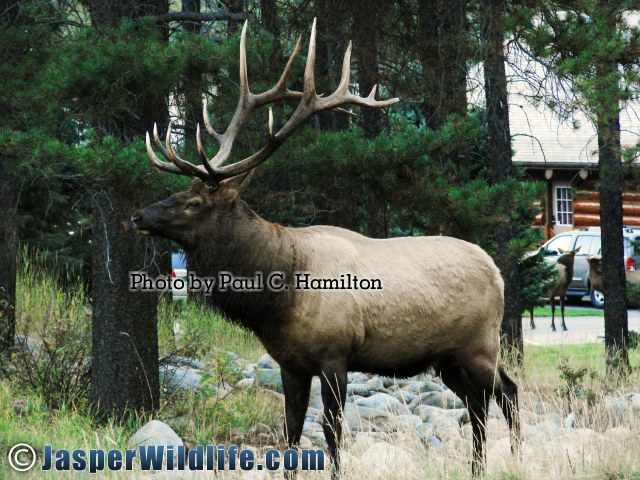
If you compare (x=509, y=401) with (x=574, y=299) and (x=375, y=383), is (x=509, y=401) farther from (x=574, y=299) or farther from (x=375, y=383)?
(x=574, y=299)

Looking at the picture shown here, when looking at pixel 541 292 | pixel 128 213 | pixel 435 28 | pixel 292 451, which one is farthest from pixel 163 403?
pixel 541 292

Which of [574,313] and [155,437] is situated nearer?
[155,437]

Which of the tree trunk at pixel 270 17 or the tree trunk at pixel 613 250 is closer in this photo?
the tree trunk at pixel 270 17

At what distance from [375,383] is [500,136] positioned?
3118 millimetres

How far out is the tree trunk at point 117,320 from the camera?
7.61 m

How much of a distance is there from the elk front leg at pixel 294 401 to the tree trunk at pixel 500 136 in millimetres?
2995

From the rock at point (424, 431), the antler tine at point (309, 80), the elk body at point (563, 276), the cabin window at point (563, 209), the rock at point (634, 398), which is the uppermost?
the cabin window at point (563, 209)

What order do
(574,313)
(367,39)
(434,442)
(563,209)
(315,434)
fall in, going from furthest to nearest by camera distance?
(563,209), (574,313), (367,39), (315,434), (434,442)

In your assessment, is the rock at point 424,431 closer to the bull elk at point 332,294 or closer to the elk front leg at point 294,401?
the bull elk at point 332,294

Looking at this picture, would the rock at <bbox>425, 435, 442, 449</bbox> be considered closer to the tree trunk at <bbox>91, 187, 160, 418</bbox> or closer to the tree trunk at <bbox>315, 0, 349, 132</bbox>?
the tree trunk at <bbox>91, 187, 160, 418</bbox>

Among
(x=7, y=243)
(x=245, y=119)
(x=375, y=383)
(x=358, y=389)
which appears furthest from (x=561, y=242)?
(x=245, y=119)

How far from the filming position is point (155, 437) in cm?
685

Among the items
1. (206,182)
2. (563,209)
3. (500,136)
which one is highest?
A: (563,209)

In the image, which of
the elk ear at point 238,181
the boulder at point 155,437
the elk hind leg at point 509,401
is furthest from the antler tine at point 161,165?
the elk hind leg at point 509,401
